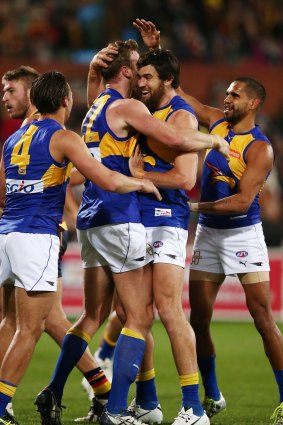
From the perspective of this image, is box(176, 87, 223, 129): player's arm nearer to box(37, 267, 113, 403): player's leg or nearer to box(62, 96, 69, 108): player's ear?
box(62, 96, 69, 108): player's ear

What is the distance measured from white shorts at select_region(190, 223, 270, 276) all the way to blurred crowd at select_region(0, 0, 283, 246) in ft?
27.9

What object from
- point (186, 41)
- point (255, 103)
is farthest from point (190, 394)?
point (186, 41)

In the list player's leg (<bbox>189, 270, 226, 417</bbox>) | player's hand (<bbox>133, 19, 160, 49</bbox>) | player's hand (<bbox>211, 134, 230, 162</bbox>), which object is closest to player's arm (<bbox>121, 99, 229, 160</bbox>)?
player's hand (<bbox>211, 134, 230, 162</bbox>)

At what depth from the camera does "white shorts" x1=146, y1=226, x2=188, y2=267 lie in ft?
21.3

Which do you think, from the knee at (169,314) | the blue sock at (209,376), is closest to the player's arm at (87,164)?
the knee at (169,314)

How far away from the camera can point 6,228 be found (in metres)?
6.19

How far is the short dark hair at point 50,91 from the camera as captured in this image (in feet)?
20.3

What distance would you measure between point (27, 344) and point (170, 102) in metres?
2.03

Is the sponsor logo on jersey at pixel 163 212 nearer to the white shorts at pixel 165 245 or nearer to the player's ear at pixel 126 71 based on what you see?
the white shorts at pixel 165 245

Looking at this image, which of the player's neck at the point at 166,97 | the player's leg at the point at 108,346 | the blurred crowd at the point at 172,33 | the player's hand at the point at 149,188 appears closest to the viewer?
the player's hand at the point at 149,188

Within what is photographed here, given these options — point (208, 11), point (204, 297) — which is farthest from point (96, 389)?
point (208, 11)

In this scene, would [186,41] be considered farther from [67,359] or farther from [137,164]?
[67,359]

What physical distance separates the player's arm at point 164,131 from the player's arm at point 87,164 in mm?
367

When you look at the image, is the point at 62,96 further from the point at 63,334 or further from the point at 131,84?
the point at 63,334
